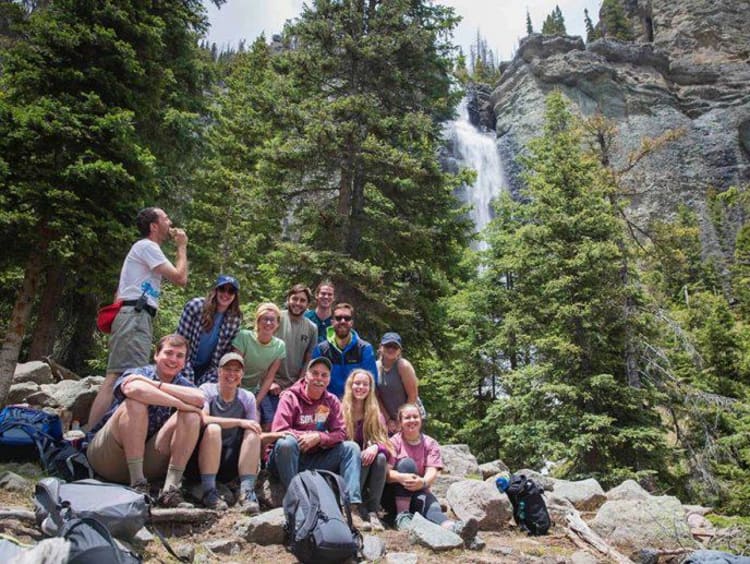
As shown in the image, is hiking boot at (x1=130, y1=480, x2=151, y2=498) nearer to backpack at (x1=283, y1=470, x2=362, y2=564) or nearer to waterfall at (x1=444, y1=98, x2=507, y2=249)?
backpack at (x1=283, y1=470, x2=362, y2=564)

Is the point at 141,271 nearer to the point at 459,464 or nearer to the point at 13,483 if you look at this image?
the point at 13,483

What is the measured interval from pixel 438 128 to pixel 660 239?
5769 millimetres

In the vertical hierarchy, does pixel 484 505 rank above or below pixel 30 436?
below

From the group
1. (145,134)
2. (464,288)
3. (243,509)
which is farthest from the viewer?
(464,288)

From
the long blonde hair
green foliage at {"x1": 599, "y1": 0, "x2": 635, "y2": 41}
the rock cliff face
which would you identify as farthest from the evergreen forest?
green foliage at {"x1": 599, "y1": 0, "x2": 635, "y2": 41}

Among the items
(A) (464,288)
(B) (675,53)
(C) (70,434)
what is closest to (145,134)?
(C) (70,434)

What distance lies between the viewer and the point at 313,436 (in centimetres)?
421

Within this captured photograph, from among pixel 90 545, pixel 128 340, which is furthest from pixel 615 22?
pixel 90 545

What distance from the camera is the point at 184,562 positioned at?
3037mm

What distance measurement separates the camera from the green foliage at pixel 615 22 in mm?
50438

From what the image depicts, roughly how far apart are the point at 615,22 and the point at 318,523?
61167 mm

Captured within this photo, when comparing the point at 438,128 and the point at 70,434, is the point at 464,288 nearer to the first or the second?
the point at 438,128

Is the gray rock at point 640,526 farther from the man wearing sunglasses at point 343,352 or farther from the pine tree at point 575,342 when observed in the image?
the pine tree at point 575,342

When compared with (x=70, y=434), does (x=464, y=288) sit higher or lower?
higher
